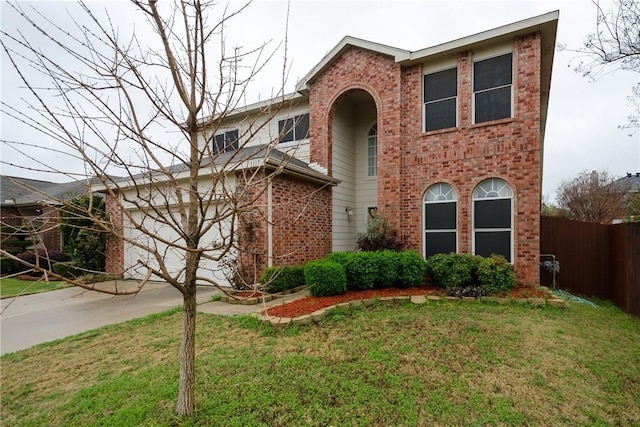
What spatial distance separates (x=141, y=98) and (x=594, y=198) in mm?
27565

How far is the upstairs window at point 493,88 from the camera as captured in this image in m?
8.25

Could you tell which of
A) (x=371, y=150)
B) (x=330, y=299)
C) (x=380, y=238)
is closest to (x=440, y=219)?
(x=380, y=238)

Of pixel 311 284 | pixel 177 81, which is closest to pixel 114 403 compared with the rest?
pixel 177 81

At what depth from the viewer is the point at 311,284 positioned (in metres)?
6.99

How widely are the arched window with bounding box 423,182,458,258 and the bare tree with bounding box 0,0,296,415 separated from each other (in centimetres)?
752

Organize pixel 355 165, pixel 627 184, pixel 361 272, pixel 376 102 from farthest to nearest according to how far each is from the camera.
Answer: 1. pixel 627 184
2. pixel 355 165
3. pixel 376 102
4. pixel 361 272

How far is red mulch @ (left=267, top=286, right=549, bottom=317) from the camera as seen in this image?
19.2 feet

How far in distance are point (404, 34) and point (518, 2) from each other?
14.3 feet

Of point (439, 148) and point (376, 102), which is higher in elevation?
point (376, 102)

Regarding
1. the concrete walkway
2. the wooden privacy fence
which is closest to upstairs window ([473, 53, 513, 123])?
the wooden privacy fence

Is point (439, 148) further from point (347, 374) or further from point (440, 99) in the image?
point (347, 374)

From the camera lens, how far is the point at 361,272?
7.39m

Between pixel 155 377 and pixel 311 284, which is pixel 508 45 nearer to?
pixel 311 284

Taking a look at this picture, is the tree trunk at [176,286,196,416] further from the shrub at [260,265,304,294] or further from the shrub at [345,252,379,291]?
the shrub at [345,252,379,291]
